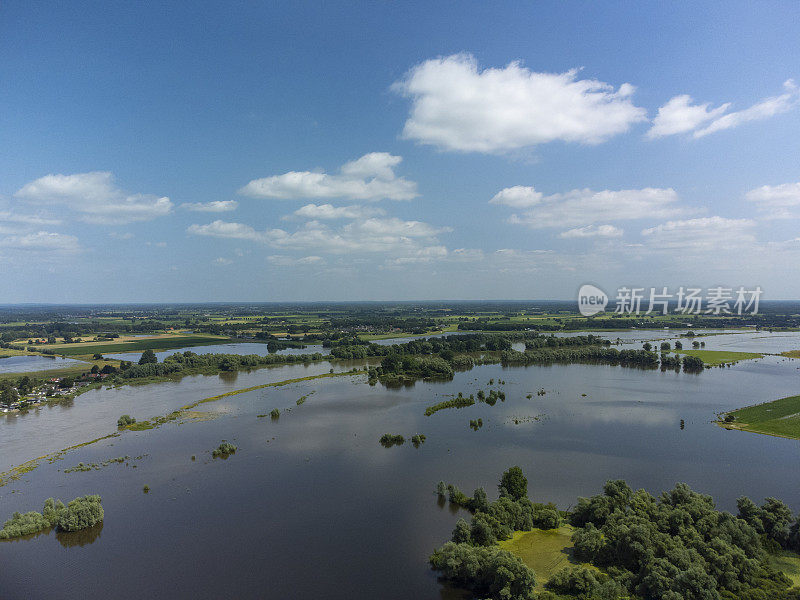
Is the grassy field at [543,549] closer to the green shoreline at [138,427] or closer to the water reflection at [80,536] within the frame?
the water reflection at [80,536]

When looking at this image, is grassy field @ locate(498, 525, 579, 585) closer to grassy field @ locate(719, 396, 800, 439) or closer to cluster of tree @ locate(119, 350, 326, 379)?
grassy field @ locate(719, 396, 800, 439)

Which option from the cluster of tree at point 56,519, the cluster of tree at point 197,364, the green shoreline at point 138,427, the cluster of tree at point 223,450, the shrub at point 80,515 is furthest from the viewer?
the cluster of tree at point 197,364

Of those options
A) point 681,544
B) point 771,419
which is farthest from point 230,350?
point 771,419

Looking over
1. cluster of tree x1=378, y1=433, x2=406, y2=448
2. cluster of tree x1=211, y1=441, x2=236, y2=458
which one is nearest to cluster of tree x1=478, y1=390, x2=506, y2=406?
cluster of tree x1=378, y1=433, x2=406, y2=448

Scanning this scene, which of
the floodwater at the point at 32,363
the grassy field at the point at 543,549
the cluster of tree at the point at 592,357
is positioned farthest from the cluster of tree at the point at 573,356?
the floodwater at the point at 32,363

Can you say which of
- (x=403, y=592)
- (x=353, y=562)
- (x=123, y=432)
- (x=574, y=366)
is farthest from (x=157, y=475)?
(x=574, y=366)

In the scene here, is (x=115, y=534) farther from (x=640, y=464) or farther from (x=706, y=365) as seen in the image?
(x=706, y=365)
